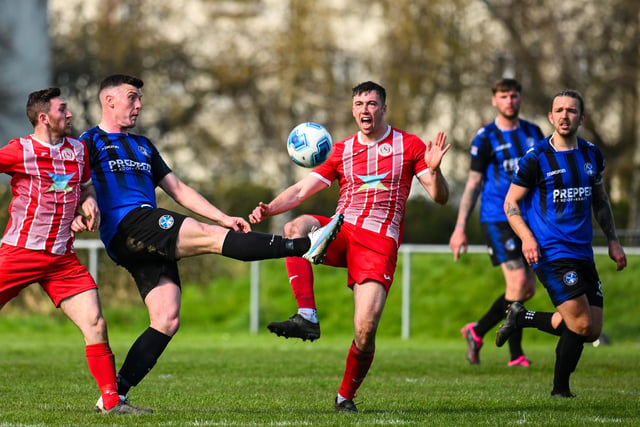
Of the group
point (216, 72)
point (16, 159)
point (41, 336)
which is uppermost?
point (216, 72)

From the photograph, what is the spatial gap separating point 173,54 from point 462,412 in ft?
71.2

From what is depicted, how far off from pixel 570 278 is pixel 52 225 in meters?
3.78

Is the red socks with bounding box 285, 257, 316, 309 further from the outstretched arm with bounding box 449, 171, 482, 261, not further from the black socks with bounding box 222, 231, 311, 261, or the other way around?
the outstretched arm with bounding box 449, 171, 482, 261

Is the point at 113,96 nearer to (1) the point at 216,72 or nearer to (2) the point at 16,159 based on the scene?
(2) the point at 16,159

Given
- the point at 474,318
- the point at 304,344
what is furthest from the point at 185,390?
the point at 474,318

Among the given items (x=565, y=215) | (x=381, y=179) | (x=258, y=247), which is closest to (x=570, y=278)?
(x=565, y=215)

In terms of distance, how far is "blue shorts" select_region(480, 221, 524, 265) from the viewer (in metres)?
11.5

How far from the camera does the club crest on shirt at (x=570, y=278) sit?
866cm

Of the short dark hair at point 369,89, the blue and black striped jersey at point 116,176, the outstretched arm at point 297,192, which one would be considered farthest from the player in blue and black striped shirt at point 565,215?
the blue and black striped jersey at point 116,176

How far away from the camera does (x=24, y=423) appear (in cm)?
712

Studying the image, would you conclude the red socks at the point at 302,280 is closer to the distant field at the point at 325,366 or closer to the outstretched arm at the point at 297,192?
the outstretched arm at the point at 297,192

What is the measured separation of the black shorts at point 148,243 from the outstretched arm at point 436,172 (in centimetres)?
170

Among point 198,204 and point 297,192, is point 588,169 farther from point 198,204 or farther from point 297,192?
point 198,204

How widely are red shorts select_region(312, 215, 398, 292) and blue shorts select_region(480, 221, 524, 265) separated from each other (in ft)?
11.6
